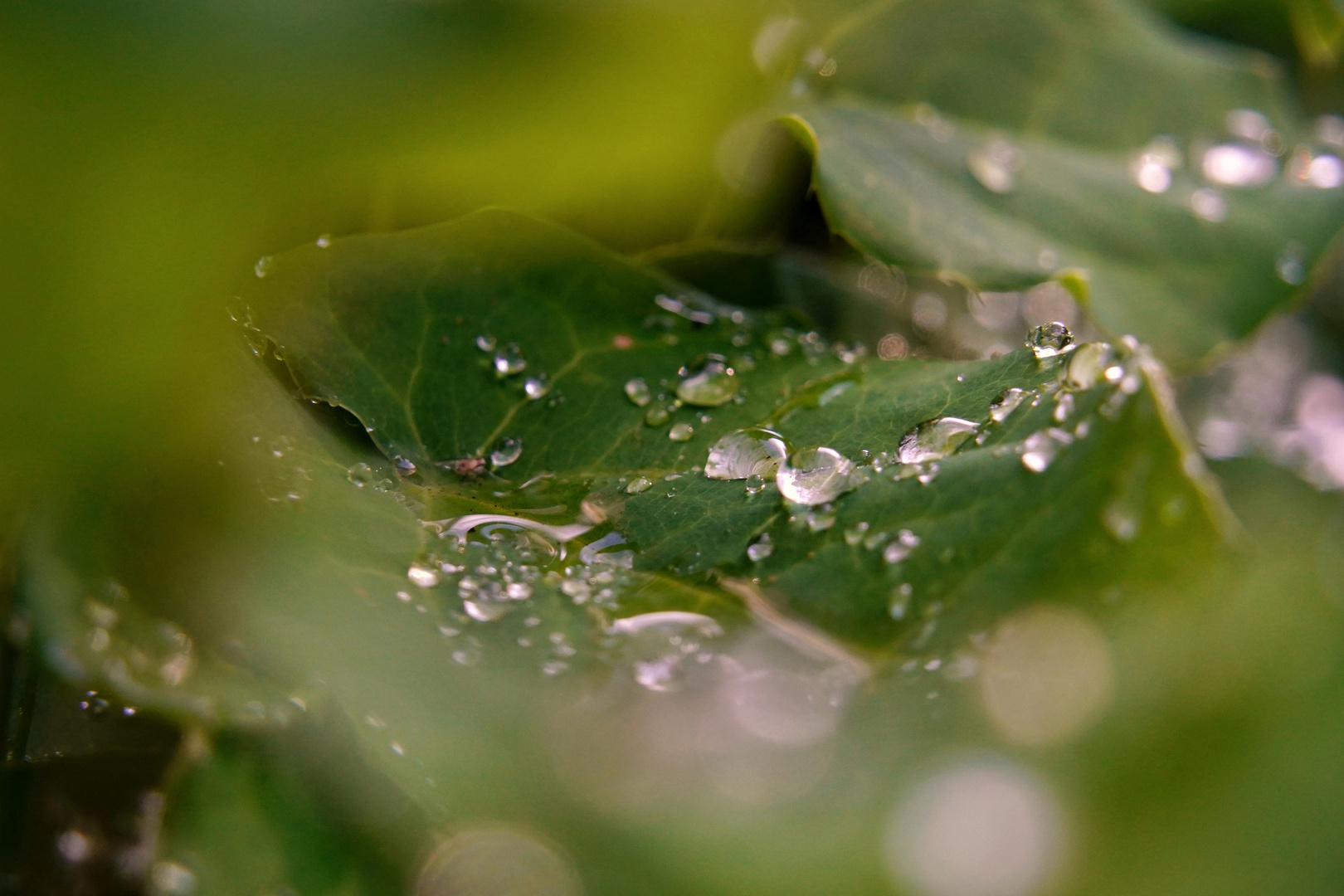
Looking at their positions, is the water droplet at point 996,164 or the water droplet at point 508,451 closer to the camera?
the water droplet at point 508,451

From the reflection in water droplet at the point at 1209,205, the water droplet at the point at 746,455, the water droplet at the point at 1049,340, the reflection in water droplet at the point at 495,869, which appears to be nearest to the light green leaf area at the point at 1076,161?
the reflection in water droplet at the point at 1209,205

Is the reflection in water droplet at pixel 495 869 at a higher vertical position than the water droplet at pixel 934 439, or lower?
lower

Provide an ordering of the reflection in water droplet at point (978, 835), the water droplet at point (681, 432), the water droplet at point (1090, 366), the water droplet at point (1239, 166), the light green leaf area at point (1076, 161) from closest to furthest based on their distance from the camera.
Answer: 1. the reflection in water droplet at point (978, 835)
2. the water droplet at point (1090, 366)
3. the water droplet at point (681, 432)
4. the light green leaf area at point (1076, 161)
5. the water droplet at point (1239, 166)

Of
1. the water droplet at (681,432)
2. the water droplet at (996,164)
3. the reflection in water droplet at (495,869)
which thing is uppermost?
the water droplet at (996,164)

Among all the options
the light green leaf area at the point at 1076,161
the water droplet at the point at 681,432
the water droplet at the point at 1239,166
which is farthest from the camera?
the water droplet at the point at 1239,166

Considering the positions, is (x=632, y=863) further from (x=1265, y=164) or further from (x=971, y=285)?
(x=1265, y=164)

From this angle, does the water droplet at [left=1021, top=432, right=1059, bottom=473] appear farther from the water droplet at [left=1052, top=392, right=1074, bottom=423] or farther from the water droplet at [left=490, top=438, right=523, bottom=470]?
the water droplet at [left=490, top=438, right=523, bottom=470]

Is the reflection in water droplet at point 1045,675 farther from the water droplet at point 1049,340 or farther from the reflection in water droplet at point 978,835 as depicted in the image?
the water droplet at point 1049,340
